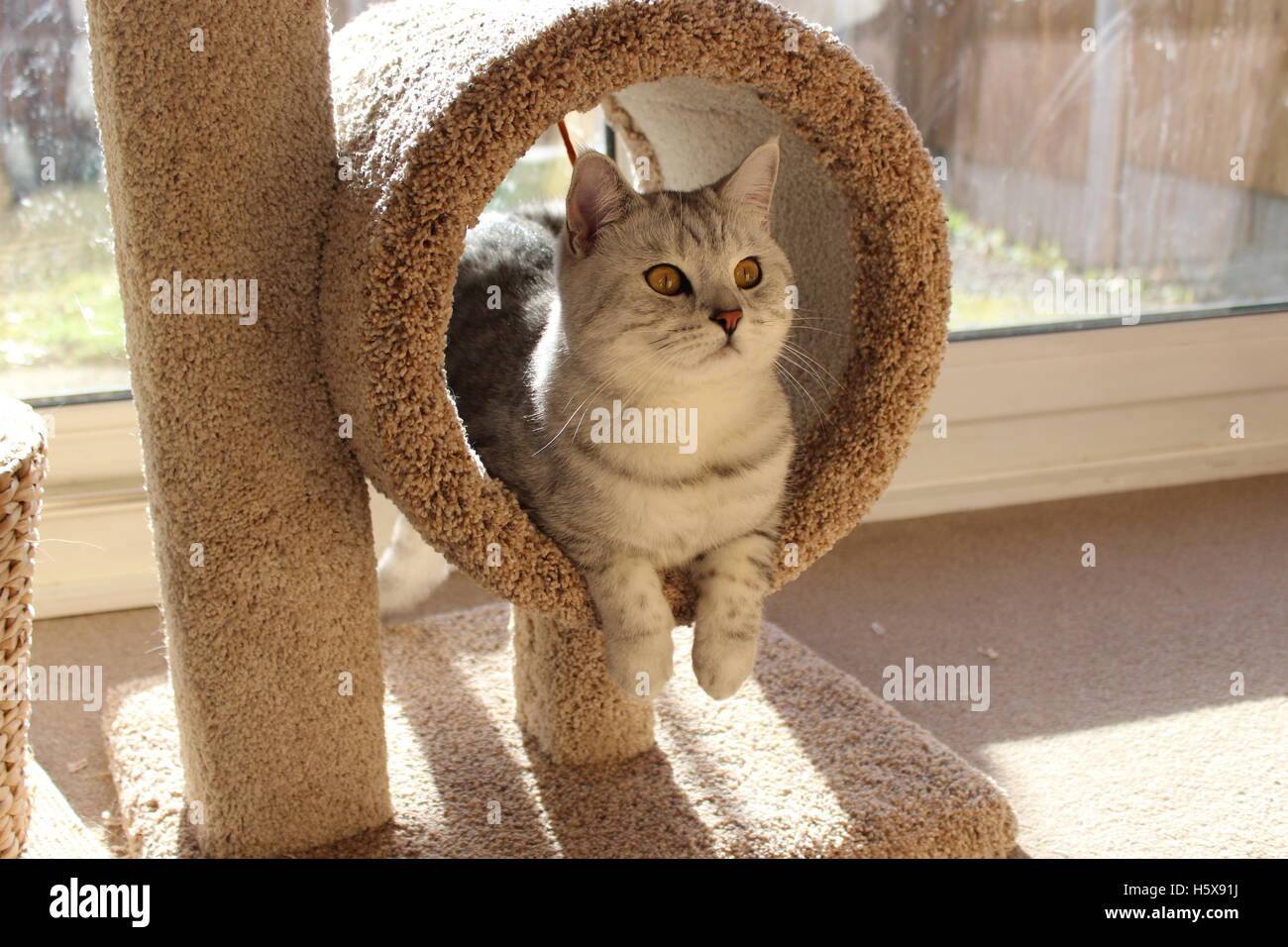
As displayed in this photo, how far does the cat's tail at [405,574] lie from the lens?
6.28 feet

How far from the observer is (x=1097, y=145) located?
246cm

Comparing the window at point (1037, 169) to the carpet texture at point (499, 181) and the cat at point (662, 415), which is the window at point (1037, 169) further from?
the cat at point (662, 415)

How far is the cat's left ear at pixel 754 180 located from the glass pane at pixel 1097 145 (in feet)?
3.41

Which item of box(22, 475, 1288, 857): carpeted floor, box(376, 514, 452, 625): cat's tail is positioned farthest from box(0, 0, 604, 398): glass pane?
box(376, 514, 452, 625): cat's tail

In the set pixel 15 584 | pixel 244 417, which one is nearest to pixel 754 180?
pixel 244 417

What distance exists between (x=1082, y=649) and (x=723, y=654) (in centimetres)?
A: 88

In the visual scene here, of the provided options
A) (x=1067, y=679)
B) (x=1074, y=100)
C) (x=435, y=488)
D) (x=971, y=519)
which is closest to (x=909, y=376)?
(x=435, y=488)

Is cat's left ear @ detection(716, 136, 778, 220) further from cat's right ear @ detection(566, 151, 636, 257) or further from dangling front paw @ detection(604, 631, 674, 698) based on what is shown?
dangling front paw @ detection(604, 631, 674, 698)

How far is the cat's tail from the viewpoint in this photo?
1914mm

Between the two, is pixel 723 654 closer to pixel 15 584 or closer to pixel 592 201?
pixel 592 201

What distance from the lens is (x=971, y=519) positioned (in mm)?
2447

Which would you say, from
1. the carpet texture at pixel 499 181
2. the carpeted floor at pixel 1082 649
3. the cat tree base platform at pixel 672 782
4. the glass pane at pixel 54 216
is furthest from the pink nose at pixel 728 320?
the glass pane at pixel 54 216

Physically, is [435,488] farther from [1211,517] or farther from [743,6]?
[1211,517]
